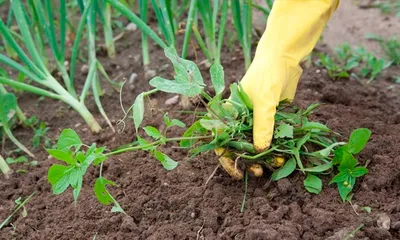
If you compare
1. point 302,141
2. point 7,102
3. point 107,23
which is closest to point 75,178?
point 302,141

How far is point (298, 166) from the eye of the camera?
168 centimetres

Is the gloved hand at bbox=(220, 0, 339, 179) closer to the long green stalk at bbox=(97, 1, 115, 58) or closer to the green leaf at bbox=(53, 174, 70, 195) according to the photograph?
the green leaf at bbox=(53, 174, 70, 195)

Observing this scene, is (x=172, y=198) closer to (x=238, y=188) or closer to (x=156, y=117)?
(x=238, y=188)

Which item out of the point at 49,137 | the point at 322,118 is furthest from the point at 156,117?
the point at 322,118

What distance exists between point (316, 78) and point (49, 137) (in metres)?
0.95

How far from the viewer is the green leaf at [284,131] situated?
1581 mm

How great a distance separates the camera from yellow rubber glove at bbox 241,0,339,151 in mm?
1729

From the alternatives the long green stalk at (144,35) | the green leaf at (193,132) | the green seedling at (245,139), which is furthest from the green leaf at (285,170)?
the long green stalk at (144,35)

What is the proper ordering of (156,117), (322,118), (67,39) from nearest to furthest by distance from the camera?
1. (322,118)
2. (156,117)
3. (67,39)

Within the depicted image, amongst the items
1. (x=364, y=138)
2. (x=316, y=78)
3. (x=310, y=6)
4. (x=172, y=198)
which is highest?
(x=310, y=6)

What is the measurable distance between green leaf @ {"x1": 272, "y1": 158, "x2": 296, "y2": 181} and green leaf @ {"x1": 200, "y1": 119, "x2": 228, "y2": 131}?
0.19 metres

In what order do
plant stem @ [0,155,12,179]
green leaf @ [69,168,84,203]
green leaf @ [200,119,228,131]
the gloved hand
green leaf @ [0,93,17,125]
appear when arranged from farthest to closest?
green leaf @ [0,93,17,125] < plant stem @ [0,155,12,179] < the gloved hand < green leaf @ [200,119,228,131] < green leaf @ [69,168,84,203]

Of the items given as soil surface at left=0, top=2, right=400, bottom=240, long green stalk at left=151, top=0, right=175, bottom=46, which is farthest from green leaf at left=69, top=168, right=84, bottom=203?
long green stalk at left=151, top=0, right=175, bottom=46

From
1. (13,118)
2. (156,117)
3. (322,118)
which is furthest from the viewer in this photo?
(13,118)
